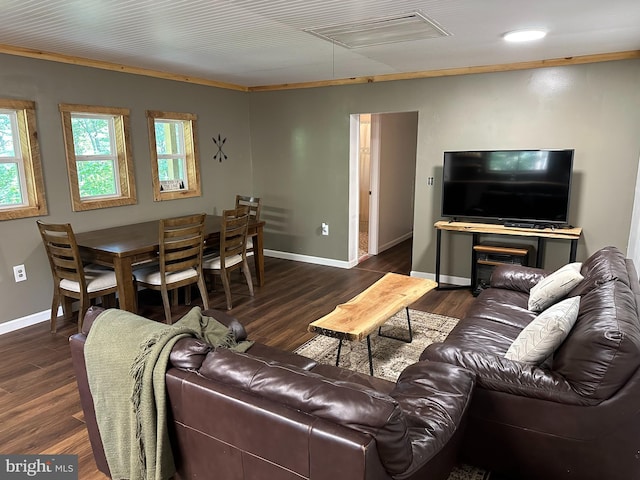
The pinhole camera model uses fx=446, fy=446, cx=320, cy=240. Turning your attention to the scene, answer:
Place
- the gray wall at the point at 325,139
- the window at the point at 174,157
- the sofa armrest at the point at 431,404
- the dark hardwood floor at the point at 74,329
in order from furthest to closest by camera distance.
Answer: the window at the point at 174,157, the gray wall at the point at 325,139, the dark hardwood floor at the point at 74,329, the sofa armrest at the point at 431,404

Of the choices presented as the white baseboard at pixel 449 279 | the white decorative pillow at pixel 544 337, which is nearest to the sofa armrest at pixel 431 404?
the white decorative pillow at pixel 544 337

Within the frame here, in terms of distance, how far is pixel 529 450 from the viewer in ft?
6.46

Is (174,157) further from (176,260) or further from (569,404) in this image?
(569,404)

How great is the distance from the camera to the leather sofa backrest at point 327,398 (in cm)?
130

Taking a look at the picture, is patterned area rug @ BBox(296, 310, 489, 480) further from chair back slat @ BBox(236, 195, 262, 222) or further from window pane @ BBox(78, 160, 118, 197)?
window pane @ BBox(78, 160, 118, 197)

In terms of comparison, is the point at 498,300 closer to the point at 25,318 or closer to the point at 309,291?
the point at 309,291

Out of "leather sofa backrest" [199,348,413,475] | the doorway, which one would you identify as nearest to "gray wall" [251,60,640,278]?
the doorway

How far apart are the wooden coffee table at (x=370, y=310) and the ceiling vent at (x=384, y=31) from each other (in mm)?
1855

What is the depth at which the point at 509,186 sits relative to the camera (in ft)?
14.6

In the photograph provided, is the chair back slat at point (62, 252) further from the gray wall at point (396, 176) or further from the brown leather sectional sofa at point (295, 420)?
the gray wall at point (396, 176)

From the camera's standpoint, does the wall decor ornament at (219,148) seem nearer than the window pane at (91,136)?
No

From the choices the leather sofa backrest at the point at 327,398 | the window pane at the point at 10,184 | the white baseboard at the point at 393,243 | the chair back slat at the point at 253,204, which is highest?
the window pane at the point at 10,184

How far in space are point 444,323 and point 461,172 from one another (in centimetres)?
167

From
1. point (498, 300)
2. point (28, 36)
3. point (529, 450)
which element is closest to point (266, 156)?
point (28, 36)
